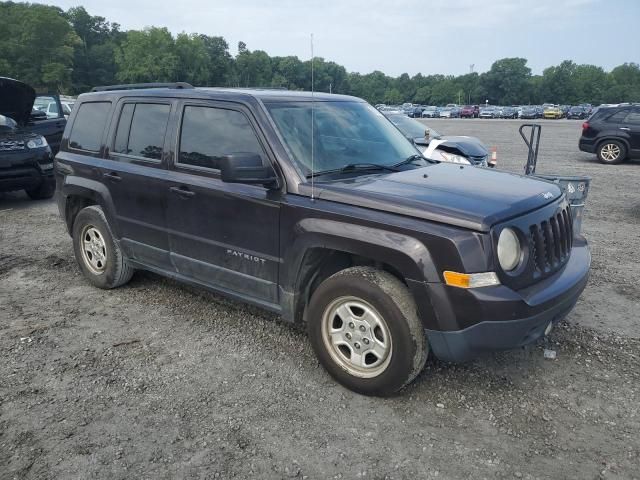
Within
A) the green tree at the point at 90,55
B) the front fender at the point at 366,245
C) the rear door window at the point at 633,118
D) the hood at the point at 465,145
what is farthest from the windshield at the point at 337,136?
the green tree at the point at 90,55

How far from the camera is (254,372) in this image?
3680mm

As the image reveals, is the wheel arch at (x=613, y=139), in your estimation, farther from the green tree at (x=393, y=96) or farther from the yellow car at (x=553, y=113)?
the green tree at (x=393, y=96)

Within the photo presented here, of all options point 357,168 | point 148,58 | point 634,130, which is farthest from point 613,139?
point 148,58

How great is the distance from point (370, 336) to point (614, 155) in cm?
1469

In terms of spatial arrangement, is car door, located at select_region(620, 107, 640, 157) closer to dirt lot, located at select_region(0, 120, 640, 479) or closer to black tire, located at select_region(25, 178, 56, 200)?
dirt lot, located at select_region(0, 120, 640, 479)

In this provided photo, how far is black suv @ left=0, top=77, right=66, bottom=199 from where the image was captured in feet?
28.6

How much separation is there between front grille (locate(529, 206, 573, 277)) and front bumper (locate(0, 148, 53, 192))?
27.9ft

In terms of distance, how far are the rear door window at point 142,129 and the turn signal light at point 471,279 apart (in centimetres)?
263

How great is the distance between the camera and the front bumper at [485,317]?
2885 millimetres

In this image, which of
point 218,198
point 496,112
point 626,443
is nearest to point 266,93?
point 218,198

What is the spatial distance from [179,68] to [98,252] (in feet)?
351

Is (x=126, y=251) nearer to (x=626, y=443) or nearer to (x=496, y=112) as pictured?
(x=626, y=443)

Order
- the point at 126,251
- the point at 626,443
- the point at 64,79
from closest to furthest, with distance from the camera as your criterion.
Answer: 1. the point at 626,443
2. the point at 126,251
3. the point at 64,79

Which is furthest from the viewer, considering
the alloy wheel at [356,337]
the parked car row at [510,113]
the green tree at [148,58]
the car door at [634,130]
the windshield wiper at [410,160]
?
the green tree at [148,58]
